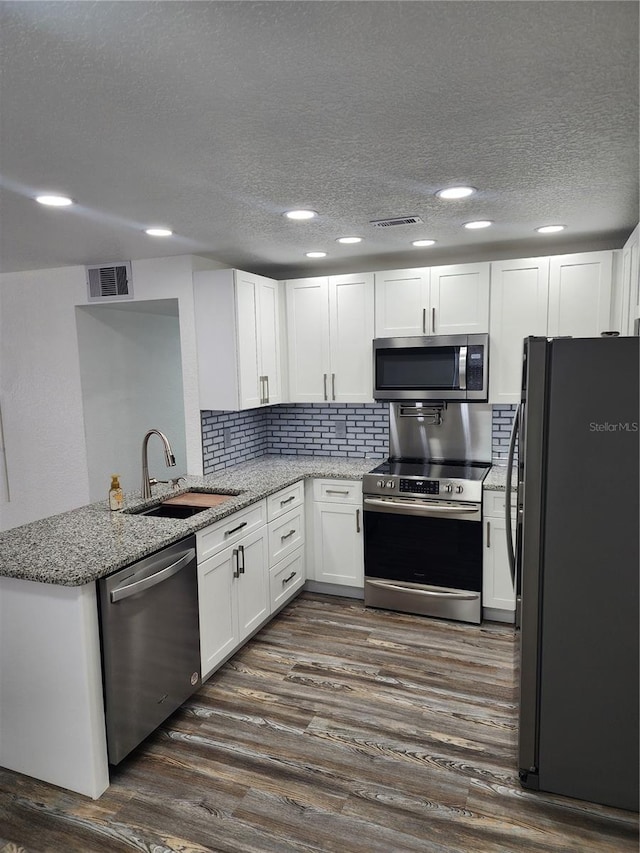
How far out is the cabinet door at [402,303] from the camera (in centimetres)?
373

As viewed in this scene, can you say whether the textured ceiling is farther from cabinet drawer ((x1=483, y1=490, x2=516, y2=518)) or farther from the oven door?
the oven door

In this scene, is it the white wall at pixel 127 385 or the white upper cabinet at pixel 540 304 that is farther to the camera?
the white wall at pixel 127 385

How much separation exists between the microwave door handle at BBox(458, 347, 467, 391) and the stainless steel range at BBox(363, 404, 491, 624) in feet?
1.40

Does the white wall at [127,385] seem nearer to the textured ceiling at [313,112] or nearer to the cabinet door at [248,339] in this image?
the cabinet door at [248,339]

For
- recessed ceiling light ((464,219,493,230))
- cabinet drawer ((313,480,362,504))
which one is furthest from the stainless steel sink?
recessed ceiling light ((464,219,493,230))

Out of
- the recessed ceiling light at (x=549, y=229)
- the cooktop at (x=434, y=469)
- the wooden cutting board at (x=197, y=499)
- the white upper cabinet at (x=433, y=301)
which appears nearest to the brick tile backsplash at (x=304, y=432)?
the cooktop at (x=434, y=469)

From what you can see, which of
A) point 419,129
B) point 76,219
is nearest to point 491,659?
point 419,129

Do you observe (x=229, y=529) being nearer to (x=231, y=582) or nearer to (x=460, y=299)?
(x=231, y=582)

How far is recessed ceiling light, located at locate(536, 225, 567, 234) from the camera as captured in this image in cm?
308

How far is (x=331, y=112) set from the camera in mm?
1592

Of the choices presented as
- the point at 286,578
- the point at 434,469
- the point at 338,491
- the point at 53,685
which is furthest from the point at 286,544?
the point at 53,685

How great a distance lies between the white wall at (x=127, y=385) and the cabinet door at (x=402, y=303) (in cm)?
146

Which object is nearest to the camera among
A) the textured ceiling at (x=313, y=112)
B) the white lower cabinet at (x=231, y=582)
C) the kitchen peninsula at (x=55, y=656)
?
the textured ceiling at (x=313, y=112)

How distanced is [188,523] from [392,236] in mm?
2030
